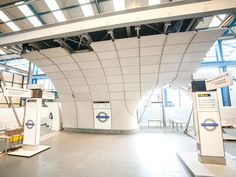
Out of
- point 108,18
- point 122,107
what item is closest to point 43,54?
point 108,18

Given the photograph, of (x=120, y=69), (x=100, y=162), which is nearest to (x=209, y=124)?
(x=100, y=162)

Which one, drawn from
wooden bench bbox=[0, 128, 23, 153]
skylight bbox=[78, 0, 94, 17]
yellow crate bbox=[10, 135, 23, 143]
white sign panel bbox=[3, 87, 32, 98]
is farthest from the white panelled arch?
yellow crate bbox=[10, 135, 23, 143]

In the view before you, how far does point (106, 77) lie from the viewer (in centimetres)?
612

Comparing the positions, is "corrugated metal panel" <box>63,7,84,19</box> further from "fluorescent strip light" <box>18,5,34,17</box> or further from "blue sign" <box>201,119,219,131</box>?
"blue sign" <box>201,119,219,131</box>

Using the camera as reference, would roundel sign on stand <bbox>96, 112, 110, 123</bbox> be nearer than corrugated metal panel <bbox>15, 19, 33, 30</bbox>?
No

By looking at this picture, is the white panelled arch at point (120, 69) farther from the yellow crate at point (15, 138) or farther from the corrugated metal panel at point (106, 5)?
the yellow crate at point (15, 138)

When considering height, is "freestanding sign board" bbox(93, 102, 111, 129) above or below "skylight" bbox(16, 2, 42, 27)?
below

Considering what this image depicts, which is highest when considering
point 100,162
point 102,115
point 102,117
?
point 102,115

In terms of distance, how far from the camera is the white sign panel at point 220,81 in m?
2.67

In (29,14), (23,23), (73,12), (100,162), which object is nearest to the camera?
(100,162)

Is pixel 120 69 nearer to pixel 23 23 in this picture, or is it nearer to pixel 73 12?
pixel 73 12

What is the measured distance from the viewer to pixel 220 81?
294 cm

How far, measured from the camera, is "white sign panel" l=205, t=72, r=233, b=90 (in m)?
2.67

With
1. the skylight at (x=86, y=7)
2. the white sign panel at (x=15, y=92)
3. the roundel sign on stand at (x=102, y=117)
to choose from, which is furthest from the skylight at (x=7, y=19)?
the roundel sign on stand at (x=102, y=117)
